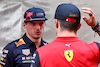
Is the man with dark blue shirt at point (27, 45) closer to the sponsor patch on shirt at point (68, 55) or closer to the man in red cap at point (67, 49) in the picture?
the man in red cap at point (67, 49)

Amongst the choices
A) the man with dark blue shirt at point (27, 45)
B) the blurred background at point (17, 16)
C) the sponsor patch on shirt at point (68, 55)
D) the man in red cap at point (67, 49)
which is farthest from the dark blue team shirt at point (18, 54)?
the blurred background at point (17, 16)

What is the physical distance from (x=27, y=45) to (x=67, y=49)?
0.86 m

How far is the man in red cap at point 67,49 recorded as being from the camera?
1404 mm

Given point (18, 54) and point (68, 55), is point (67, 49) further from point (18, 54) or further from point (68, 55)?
point (18, 54)

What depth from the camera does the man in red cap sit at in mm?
1404

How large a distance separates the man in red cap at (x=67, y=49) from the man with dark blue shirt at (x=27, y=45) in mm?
642

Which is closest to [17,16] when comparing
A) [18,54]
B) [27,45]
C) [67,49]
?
[27,45]

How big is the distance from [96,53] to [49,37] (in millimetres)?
1912

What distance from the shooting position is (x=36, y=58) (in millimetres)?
1429

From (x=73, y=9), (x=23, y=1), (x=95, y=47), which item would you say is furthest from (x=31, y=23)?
(x=23, y=1)

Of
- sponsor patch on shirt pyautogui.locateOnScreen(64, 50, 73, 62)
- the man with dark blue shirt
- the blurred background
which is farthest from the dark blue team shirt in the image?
the blurred background

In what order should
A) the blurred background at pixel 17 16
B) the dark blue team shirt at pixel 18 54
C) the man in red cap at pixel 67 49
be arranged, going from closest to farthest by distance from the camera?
the man in red cap at pixel 67 49
the dark blue team shirt at pixel 18 54
the blurred background at pixel 17 16

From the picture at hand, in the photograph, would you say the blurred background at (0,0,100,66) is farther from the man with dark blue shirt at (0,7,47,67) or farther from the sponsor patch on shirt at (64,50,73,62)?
the sponsor patch on shirt at (64,50,73,62)

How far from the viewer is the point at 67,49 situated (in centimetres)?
143
